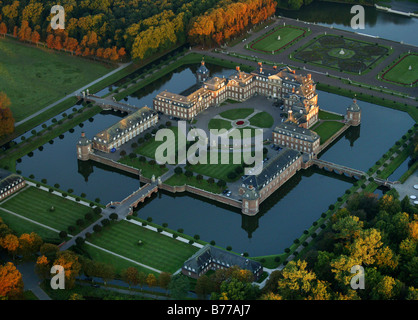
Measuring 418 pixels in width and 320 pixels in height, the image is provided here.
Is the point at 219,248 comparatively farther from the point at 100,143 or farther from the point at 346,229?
the point at 100,143

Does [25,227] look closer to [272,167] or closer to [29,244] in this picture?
[29,244]

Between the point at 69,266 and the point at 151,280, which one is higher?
the point at 69,266

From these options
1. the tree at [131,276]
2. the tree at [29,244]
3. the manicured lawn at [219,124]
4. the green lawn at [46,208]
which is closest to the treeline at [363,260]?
the tree at [131,276]

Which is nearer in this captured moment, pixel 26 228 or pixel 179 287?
pixel 179 287

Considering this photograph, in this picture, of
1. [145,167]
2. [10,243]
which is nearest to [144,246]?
[10,243]

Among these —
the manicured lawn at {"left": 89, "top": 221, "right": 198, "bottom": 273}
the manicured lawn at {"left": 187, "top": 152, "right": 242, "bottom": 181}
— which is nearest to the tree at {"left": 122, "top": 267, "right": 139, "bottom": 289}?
the manicured lawn at {"left": 89, "top": 221, "right": 198, "bottom": 273}
